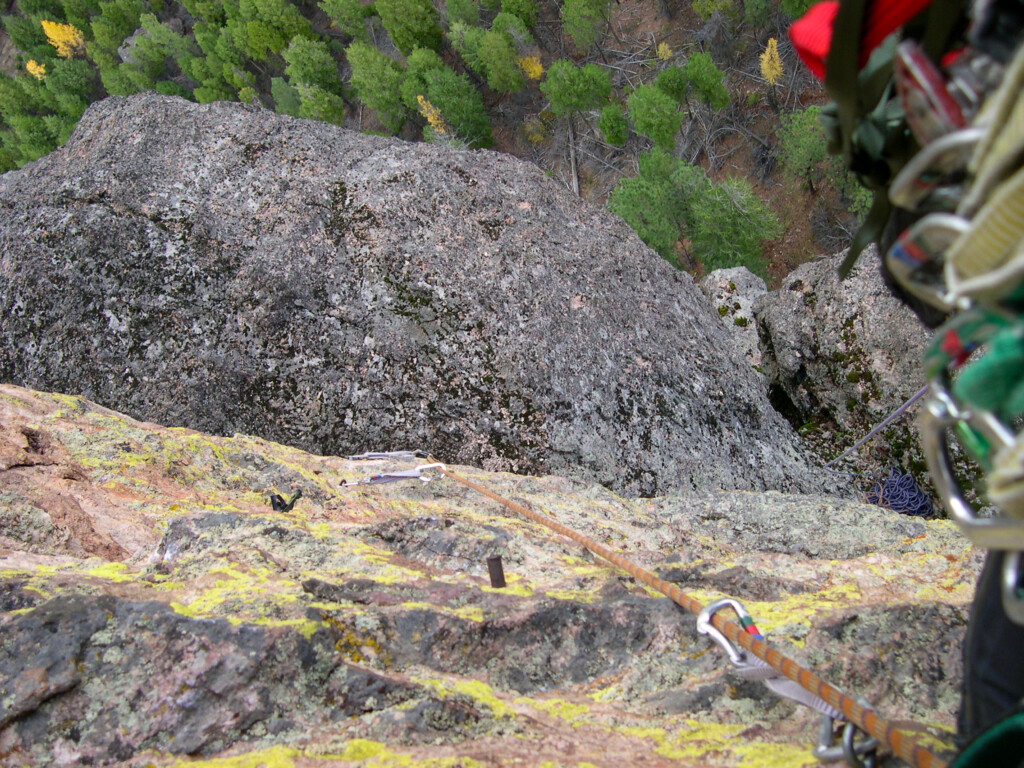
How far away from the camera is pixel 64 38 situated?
41.8 m

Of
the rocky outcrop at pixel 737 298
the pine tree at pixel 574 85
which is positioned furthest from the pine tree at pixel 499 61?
the rocky outcrop at pixel 737 298

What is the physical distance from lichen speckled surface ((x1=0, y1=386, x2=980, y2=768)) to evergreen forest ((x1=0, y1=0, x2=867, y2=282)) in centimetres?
1744

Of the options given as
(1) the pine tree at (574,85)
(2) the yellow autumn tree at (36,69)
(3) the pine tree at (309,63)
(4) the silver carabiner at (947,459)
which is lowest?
(4) the silver carabiner at (947,459)

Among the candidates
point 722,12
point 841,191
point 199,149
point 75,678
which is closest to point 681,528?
point 75,678

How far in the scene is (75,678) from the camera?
1603 mm

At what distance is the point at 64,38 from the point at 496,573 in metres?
54.2

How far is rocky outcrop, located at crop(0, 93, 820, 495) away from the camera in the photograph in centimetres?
557

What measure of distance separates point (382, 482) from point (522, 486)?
2.97 feet

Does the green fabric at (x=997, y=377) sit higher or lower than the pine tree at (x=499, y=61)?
lower

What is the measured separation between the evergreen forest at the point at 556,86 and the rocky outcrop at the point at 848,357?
414 inches

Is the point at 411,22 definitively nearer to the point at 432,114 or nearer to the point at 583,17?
the point at 432,114

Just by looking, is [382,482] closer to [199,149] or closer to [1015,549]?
[1015,549]

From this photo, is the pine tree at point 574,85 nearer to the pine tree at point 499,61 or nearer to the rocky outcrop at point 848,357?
the pine tree at point 499,61

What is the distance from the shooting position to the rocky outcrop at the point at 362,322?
5574 mm
